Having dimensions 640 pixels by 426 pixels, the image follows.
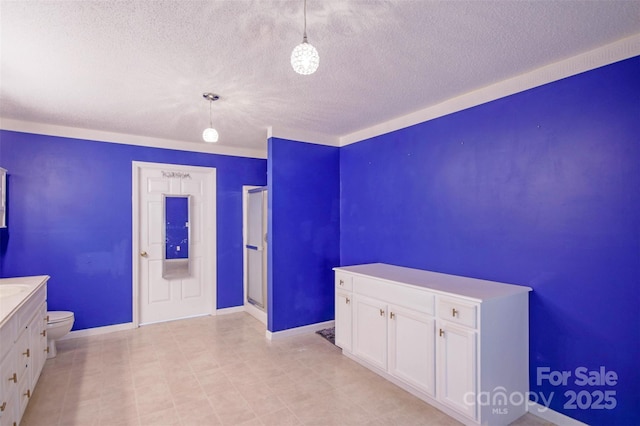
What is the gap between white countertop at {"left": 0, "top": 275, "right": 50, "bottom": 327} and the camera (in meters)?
1.99

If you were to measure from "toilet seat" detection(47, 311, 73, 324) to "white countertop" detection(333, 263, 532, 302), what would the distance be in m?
2.92

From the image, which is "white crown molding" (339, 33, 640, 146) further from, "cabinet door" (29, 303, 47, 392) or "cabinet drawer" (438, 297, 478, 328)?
"cabinet door" (29, 303, 47, 392)

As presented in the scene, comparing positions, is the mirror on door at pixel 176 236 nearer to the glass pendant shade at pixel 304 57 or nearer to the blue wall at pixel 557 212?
the blue wall at pixel 557 212

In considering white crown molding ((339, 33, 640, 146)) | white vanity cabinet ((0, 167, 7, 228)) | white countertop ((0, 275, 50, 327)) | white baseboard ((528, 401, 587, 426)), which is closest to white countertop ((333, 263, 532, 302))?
white baseboard ((528, 401, 587, 426))

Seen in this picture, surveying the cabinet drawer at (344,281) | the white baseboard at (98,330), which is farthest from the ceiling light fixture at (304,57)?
the white baseboard at (98,330)

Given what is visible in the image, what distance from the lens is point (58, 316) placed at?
340cm

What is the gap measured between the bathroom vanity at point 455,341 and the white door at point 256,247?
1882 mm

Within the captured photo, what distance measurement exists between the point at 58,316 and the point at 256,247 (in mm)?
2274

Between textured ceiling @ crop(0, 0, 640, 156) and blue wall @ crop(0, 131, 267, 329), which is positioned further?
blue wall @ crop(0, 131, 267, 329)

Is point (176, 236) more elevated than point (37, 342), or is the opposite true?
point (176, 236)

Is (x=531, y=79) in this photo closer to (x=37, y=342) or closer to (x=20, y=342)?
(x=20, y=342)

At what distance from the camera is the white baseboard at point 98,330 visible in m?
3.84

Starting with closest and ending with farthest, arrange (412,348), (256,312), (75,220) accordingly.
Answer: (412,348) < (75,220) < (256,312)

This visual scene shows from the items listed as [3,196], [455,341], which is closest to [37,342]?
[3,196]
